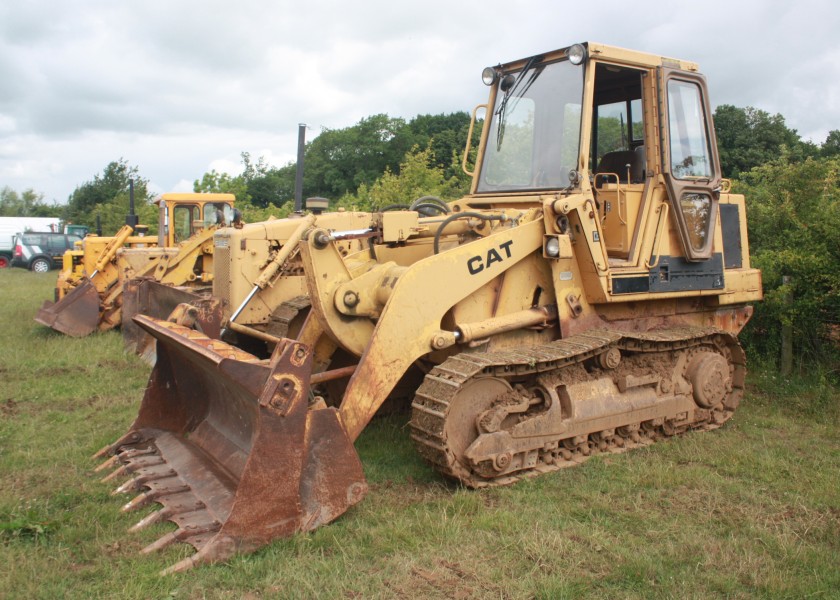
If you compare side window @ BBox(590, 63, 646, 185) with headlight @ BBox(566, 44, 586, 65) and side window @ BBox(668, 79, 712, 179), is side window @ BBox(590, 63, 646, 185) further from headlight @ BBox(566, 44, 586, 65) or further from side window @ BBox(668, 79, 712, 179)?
headlight @ BBox(566, 44, 586, 65)

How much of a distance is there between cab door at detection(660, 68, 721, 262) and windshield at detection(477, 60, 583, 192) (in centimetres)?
84

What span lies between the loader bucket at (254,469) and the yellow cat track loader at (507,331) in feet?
0.04

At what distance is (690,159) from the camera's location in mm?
6660

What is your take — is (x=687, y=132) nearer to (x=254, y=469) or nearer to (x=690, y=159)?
(x=690, y=159)

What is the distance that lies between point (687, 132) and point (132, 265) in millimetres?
10213

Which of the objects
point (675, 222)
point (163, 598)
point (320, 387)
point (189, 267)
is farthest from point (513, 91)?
point (189, 267)

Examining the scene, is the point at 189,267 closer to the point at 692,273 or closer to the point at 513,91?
the point at 513,91

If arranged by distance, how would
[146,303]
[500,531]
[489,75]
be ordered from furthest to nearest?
1. [146,303]
2. [489,75]
3. [500,531]

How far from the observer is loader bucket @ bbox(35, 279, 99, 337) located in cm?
1202

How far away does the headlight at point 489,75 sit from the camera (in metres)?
6.86

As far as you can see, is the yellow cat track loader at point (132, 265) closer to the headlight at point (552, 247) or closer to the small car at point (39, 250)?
the headlight at point (552, 247)

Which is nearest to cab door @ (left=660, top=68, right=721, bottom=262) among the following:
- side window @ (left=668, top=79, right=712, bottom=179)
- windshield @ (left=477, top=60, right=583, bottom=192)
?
side window @ (left=668, top=79, right=712, bottom=179)

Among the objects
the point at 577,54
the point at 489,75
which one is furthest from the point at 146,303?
the point at 577,54

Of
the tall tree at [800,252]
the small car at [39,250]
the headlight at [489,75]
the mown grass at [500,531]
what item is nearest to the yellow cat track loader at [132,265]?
the mown grass at [500,531]
